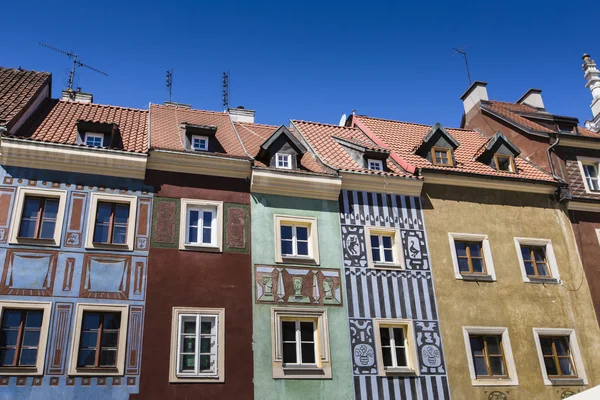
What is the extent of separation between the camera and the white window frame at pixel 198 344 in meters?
15.4

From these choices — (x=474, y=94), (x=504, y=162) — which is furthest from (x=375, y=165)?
(x=474, y=94)

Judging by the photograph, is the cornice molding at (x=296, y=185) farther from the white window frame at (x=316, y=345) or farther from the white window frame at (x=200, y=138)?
the white window frame at (x=316, y=345)

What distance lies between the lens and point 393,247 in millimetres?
19297

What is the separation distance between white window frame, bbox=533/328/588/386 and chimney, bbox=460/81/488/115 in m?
11.7

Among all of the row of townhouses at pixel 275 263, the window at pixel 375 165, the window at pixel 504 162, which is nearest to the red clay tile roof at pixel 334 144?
the row of townhouses at pixel 275 263

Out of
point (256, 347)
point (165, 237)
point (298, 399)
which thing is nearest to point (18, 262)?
point (165, 237)

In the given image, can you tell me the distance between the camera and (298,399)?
52.6 ft

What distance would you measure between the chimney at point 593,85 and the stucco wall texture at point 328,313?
2405 centimetres

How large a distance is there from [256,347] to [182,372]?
79.8 inches

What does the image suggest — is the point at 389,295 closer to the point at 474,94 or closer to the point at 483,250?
the point at 483,250

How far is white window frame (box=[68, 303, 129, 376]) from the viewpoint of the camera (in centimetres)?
1480

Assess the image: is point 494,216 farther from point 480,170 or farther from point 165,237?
point 165,237

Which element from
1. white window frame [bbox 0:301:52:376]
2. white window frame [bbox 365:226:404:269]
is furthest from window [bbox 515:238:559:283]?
white window frame [bbox 0:301:52:376]

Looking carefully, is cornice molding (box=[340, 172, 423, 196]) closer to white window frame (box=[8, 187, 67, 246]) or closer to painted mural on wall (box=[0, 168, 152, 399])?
painted mural on wall (box=[0, 168, 152, 399])
